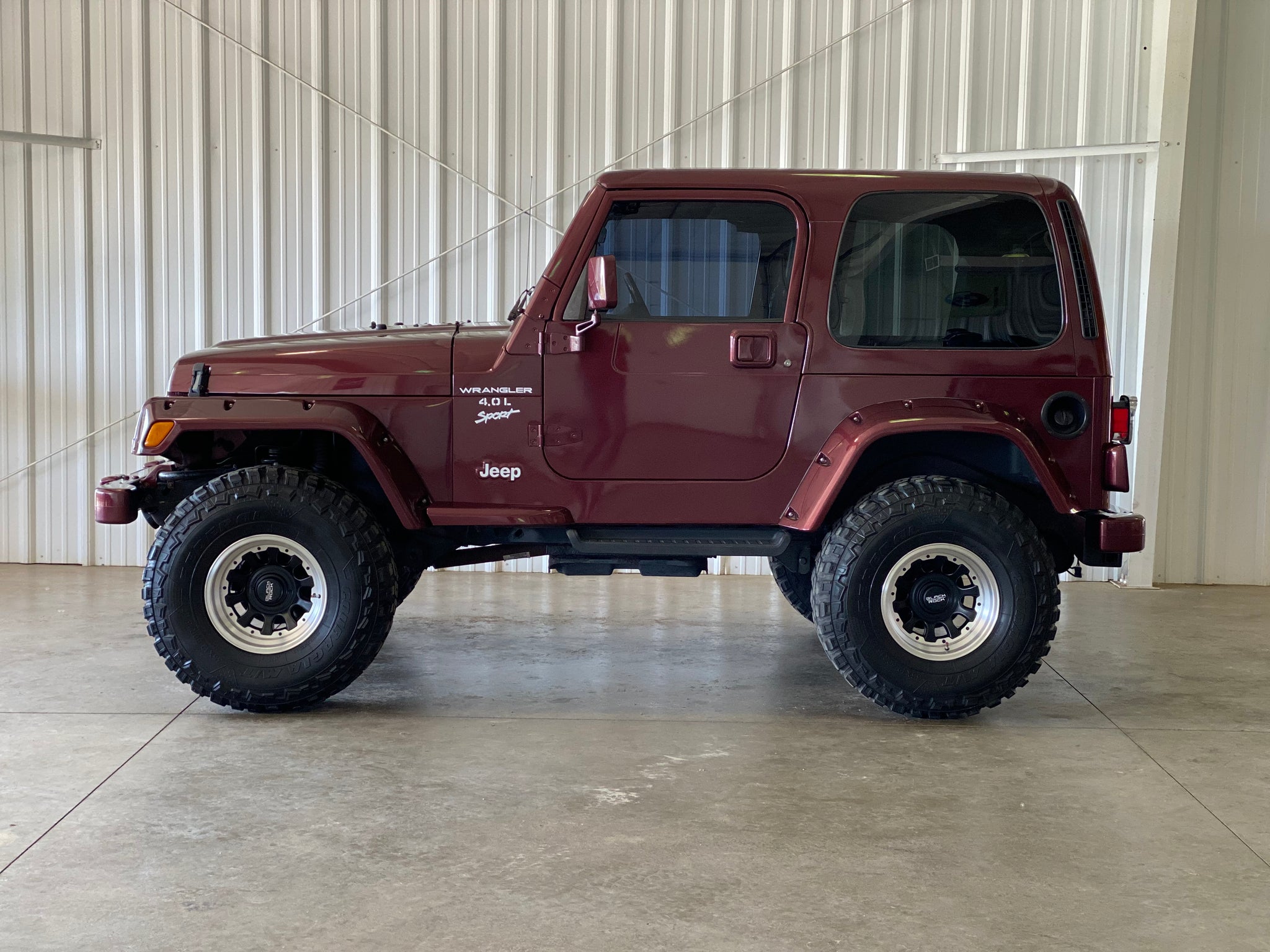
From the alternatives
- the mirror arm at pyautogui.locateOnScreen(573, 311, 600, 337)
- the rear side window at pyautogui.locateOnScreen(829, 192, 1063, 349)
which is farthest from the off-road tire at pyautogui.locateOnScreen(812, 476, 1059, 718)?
the mirror arm at pyautogui.locateOnScreen(573, 311, 600, 337)

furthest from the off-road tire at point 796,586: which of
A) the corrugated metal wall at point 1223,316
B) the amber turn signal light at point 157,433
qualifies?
the corrugated metal wall at point 1223,316

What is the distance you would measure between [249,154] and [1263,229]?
6764mm

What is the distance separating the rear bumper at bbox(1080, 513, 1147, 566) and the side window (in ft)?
4.78

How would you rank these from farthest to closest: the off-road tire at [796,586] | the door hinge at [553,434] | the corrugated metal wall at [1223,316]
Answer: the corrugated metal wall at [1223,316] → the off-road tire at [796,586] → the door hinge at [553,434]

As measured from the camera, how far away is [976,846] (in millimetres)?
3311

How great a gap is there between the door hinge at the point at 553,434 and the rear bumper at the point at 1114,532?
2.02 m

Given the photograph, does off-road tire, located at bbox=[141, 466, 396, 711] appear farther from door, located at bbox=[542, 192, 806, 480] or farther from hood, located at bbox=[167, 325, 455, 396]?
door, located at bbox=[542, 192, 806, 480]

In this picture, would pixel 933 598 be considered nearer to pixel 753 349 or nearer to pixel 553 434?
pixel 753 349

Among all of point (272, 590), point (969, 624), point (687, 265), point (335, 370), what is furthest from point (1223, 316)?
point (272, 590)

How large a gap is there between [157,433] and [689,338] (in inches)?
82.5

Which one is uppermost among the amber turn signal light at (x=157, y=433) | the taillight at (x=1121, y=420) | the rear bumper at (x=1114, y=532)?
the taillight at (x=1121, y=420)

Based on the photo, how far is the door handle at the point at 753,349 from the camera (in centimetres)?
456

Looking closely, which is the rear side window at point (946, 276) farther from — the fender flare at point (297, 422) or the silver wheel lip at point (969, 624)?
the fender flare at point (297, 422)

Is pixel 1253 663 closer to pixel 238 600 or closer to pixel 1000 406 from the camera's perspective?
pixel 1000 406
